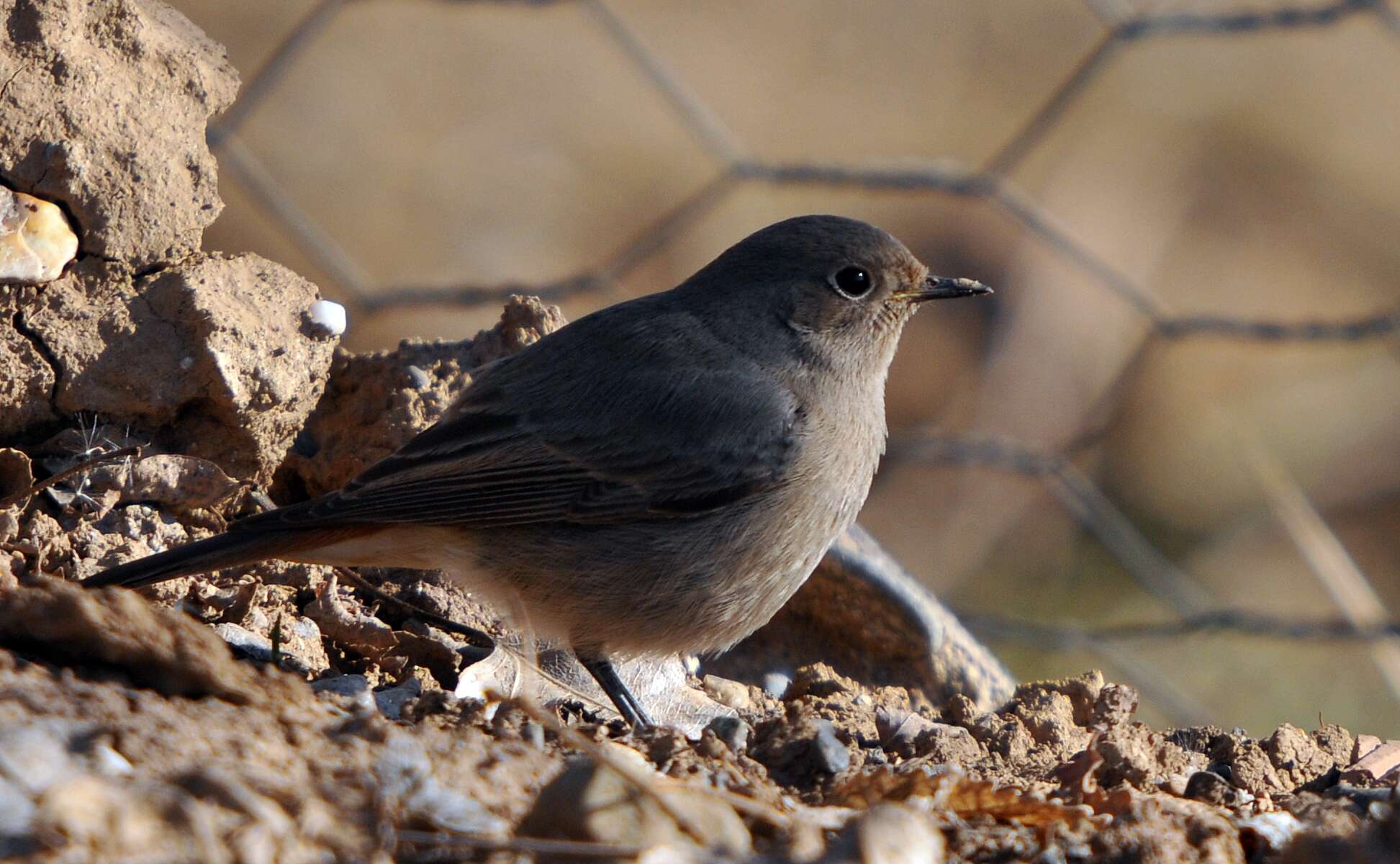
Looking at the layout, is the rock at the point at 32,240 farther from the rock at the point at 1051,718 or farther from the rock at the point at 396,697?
the rock at the point at 1051,718

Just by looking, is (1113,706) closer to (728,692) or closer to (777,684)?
(728,692)

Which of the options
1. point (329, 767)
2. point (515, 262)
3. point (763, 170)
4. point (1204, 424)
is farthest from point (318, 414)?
point (1204, 424)

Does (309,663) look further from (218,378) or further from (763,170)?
(763,170)

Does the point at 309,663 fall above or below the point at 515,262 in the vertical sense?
below

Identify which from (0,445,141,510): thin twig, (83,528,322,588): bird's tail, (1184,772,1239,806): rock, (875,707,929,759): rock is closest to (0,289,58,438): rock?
(0,445,141,510): thin twig

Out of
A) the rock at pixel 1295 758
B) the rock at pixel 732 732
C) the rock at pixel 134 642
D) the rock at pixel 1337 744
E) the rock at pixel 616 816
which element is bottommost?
the rock at pixel 134 642

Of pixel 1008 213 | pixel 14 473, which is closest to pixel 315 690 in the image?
pixel 14 473

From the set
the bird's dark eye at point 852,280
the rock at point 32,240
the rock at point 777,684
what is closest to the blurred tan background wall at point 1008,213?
the rock at point 777,684
